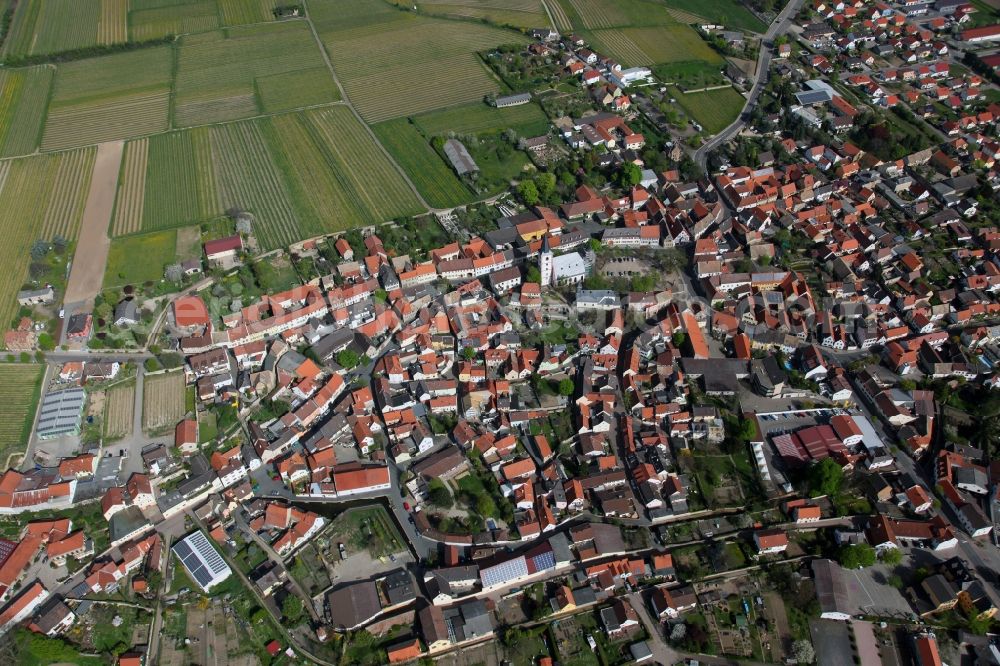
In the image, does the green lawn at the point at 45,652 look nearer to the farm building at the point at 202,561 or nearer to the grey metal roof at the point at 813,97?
the farm building at the point at 202,561

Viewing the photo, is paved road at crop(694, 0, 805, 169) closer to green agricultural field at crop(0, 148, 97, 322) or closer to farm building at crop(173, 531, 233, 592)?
farm building at crop(173, 531, 233, 592)

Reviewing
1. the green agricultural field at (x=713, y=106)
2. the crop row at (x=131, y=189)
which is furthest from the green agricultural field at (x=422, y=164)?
the green agricultural field at (x=713, y=106)

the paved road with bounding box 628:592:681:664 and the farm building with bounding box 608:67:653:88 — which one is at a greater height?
the farm building with bounding box 608:67:653:88

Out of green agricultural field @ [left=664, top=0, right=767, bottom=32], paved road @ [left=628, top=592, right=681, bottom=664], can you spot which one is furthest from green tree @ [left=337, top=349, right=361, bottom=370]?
green agricultural field @ [left=664, top=0, right=767, bottom=32]

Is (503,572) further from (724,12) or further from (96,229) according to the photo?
(724,12)

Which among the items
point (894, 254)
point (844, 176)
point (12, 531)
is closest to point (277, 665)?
point (12, 531)

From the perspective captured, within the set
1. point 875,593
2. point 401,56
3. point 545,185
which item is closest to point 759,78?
point 545,185
